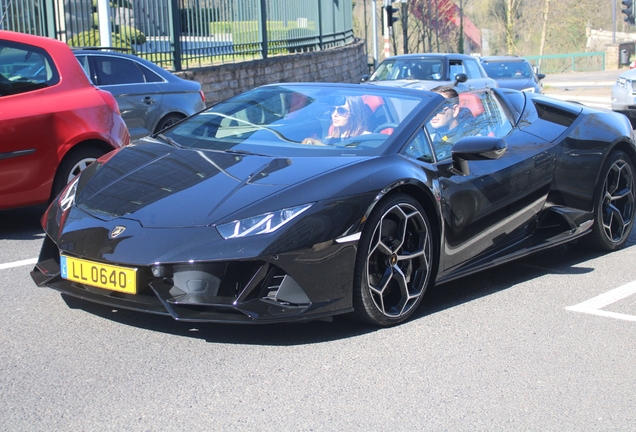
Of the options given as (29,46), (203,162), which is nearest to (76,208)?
(203,162)

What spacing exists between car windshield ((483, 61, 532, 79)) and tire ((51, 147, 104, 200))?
17.7 m

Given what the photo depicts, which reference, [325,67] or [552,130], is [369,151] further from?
[325,67]

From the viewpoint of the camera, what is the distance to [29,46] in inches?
264

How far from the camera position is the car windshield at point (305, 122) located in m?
4.89

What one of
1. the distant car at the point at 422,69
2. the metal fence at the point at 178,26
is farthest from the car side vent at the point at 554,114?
the distant car at the point at 422,69

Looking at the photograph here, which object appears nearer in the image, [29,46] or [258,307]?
[258,307]

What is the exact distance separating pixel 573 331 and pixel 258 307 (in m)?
1.68

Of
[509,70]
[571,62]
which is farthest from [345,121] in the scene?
[571,62]

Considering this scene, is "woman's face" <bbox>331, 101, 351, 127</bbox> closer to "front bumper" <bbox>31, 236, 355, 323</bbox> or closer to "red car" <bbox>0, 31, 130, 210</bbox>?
"front bumper" <bbox>31, 236, 355, 323</bbox>

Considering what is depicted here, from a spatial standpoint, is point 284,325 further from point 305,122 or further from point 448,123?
point 448,123

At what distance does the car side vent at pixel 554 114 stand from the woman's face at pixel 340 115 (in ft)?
4.99

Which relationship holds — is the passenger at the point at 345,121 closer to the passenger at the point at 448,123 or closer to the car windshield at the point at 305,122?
the car windshield at the point at 305,122

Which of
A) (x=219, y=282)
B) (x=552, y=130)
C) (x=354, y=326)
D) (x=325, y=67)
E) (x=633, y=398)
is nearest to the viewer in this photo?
(x=633, y=398)

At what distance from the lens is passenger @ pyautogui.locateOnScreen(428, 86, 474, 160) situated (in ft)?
16.6
